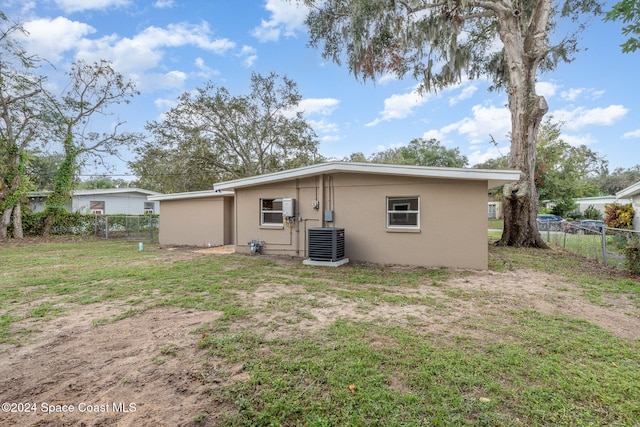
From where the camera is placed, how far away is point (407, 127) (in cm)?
2155

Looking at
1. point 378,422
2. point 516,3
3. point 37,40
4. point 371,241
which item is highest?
point 37,40

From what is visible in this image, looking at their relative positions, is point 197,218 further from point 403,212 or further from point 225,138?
point 403,212

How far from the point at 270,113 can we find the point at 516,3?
1378 cm

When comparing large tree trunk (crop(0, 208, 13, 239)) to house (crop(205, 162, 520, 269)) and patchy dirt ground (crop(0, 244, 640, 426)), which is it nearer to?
house (crop(205, 162, 520, 269))

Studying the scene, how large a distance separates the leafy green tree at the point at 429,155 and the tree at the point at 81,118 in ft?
74.6

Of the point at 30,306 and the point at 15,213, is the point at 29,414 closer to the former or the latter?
the point at 30,306

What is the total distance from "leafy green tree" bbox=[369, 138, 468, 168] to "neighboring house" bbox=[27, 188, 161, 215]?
22259 mm

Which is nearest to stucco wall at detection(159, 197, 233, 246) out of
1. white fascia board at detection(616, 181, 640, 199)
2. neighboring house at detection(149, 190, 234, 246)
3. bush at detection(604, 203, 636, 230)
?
neighboring house at detection(149, 190, 234, 246)

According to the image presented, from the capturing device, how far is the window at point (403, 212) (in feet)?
24.5

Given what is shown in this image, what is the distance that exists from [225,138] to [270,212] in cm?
1186

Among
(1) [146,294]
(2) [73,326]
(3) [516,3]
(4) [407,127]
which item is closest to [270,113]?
(4) [407,127]

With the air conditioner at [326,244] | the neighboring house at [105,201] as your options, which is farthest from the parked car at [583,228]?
the neighboring house at [105,201]

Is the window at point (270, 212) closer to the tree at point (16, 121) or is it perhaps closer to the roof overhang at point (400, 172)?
the roof overhang at point (400, 172)

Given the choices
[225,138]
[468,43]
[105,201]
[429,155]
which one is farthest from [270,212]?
[429,155]
